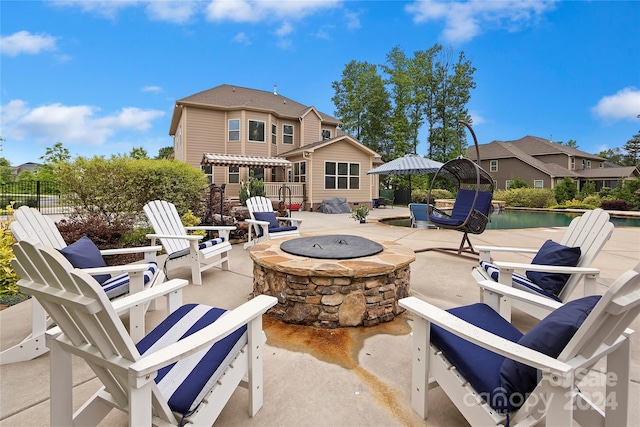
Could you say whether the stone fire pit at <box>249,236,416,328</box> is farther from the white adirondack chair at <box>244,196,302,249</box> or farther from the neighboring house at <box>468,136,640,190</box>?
the neighboring house at <box>468,136,640,190</box>

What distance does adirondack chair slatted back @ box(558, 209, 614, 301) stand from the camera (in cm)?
245

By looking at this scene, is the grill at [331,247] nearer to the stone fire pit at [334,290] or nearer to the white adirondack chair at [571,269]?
the stone fire pit at [334,290]

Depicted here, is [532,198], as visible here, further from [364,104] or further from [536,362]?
[536,362]

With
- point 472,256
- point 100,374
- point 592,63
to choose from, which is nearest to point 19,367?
point 100,374

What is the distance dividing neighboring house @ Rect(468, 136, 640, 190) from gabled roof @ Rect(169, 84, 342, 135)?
57.6 ft

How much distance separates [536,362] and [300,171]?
14956mm

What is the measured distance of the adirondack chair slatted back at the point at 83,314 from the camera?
953mm

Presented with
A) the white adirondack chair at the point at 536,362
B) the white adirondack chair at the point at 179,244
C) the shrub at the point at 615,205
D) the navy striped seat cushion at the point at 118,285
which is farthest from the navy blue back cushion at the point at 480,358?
the shrub at the point at 615,205

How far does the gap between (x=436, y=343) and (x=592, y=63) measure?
3362 cm

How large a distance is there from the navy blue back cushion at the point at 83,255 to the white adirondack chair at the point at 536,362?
8.16ft

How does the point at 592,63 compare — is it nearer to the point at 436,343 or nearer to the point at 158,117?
the point at 436,343

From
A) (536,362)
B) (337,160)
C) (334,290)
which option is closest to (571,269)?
(536,362)

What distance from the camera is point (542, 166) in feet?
83.2

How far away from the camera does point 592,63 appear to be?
23.7 meters
